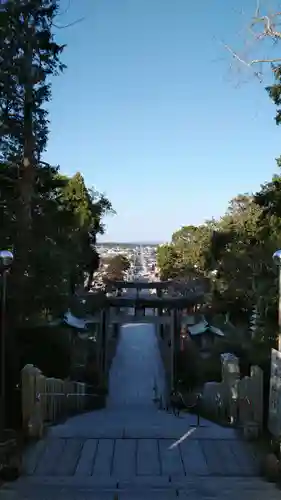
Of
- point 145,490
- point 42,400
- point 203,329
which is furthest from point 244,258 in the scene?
point 145,490

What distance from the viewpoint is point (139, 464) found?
6574 mm

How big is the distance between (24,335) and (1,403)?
13.5 ft

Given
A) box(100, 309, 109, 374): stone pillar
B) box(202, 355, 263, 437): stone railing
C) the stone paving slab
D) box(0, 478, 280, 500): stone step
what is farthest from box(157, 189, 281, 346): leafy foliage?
box(100, 309, 109, 374): stone pillar

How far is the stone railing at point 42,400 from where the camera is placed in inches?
312

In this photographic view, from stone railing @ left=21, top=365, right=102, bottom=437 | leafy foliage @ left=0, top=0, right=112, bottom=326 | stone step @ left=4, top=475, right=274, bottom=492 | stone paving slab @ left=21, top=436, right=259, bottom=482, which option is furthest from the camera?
leafy foliage @ left=0, top=0, right=112, bottom=326

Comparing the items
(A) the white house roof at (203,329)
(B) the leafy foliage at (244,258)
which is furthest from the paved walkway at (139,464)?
(A) the white house roof at (203,329)

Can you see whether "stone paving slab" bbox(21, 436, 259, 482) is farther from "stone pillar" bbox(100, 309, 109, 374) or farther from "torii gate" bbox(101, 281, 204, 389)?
"stone pillar" bbox(100, 309, 109, 374)

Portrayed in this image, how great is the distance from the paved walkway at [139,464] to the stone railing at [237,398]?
0.41 m

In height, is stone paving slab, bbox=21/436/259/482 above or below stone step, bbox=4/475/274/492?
below

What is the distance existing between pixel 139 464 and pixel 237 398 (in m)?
3.23

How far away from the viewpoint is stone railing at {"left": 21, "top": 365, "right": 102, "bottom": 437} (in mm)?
7920

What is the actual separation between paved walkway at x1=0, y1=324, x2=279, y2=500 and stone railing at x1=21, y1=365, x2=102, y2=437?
32 centimetres

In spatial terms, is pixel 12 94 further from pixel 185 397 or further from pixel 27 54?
pixel 185 397

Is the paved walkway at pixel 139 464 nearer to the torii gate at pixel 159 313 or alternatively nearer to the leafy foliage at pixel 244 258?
the leafy foliage at pixel 244 258
